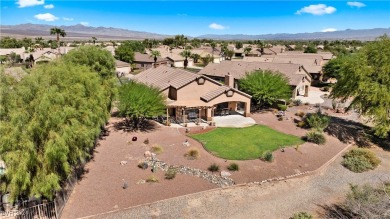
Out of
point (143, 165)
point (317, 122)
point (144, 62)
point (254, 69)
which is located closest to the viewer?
point (143, 165)

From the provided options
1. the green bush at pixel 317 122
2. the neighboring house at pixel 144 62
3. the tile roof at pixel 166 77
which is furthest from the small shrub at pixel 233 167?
the neighboring house at pixel 144 62

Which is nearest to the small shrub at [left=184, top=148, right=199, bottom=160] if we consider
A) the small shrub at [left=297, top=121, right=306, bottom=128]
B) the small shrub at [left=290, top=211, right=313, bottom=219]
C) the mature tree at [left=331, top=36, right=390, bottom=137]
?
the small shrub at [left=290, top=211, right=313, bottom=219]

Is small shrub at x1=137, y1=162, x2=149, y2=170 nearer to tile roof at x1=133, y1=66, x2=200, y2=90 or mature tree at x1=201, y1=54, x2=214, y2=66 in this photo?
tile roof at x1=133, y1=66, x2=200, y2=90

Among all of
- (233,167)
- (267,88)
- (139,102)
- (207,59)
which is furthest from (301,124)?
(207,59)

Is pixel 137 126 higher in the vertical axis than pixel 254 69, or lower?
lower

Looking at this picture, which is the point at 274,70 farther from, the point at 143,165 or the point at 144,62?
the point at 144,62

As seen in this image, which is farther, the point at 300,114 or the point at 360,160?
the point at 300,114
